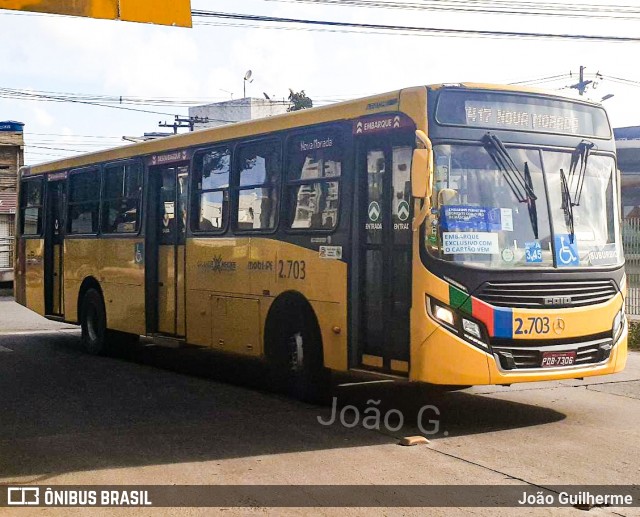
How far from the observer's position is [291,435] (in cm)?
865

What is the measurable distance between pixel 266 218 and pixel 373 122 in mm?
2201


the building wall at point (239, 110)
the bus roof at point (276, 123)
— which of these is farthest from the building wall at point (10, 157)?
the bus roof at point (276, 123)

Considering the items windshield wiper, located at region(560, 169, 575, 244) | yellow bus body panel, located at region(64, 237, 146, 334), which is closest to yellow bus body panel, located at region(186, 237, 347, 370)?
yellow bus body panel, located at region(64, 237, 146, 334)

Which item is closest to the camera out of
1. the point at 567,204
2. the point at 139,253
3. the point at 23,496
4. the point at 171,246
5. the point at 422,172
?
the point at 23,496

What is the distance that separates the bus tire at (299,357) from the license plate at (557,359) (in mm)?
2440

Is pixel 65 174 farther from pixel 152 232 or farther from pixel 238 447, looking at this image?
pixel 238 447

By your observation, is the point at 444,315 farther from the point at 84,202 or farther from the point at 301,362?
the point at 84,202

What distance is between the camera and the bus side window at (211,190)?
39.0 feet

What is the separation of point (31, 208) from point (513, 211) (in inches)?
440

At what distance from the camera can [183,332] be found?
12727 mm

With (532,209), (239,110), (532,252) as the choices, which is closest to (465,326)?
(532,252)

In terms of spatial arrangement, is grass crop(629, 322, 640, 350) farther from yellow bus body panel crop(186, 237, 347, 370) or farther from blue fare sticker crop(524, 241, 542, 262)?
blue fare sticker crop(524, 241, 542, 262)

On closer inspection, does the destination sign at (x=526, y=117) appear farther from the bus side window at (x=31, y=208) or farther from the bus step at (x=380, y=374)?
the bus side window at (x=31, y=208)

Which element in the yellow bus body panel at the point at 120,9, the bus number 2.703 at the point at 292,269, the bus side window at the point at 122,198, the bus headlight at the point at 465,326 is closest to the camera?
the yellow bus body panel at the point at 120,9
